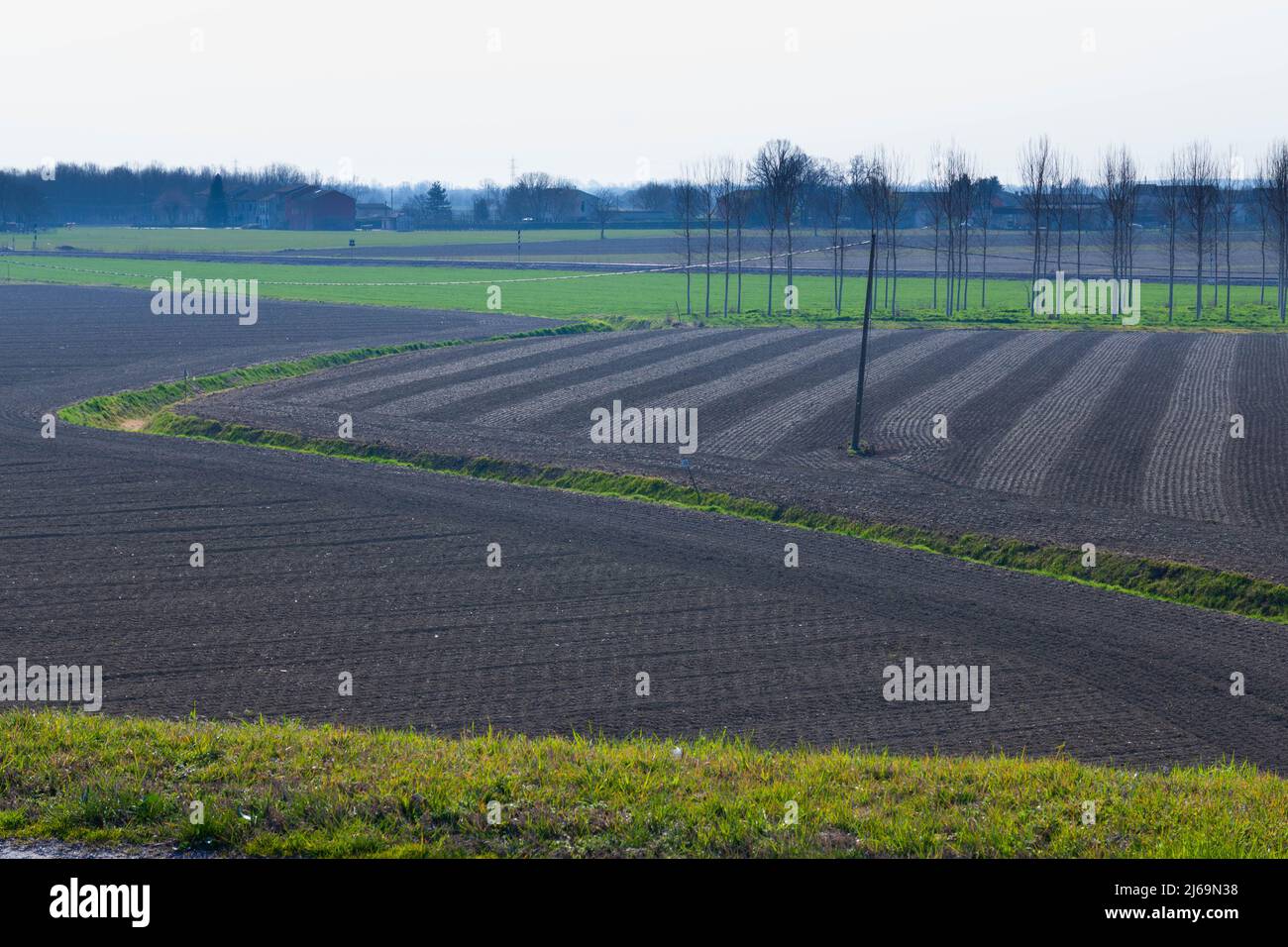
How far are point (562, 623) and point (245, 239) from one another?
130 m

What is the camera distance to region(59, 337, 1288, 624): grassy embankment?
69.6ft

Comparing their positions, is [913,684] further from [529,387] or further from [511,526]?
[529,387]


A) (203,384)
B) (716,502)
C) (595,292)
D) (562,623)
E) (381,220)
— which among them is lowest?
(562,623)

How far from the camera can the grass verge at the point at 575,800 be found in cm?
949

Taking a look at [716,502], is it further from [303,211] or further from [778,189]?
[303,211]

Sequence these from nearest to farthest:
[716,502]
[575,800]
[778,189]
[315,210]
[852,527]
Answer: [575,800]
[852,527]
[716,502]
[778,189]
[315,210]

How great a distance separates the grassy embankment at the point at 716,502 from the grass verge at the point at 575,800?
916cm

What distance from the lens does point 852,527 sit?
25.6 m

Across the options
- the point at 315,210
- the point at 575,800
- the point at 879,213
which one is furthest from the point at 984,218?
the point at 315,210

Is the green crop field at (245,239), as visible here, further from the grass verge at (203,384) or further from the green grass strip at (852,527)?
the green grass strip at (852,527)

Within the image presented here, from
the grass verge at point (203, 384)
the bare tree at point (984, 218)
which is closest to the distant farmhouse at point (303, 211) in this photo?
the bare tree at point (984, 218)

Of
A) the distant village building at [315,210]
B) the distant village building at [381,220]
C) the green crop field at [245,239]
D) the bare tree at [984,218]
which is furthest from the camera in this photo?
the distant village building at [381,220]

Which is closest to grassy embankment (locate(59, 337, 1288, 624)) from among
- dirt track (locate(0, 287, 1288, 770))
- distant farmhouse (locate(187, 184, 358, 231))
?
dirt track (locate(0, 287, 1288, 770))

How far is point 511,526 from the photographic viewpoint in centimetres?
2577
